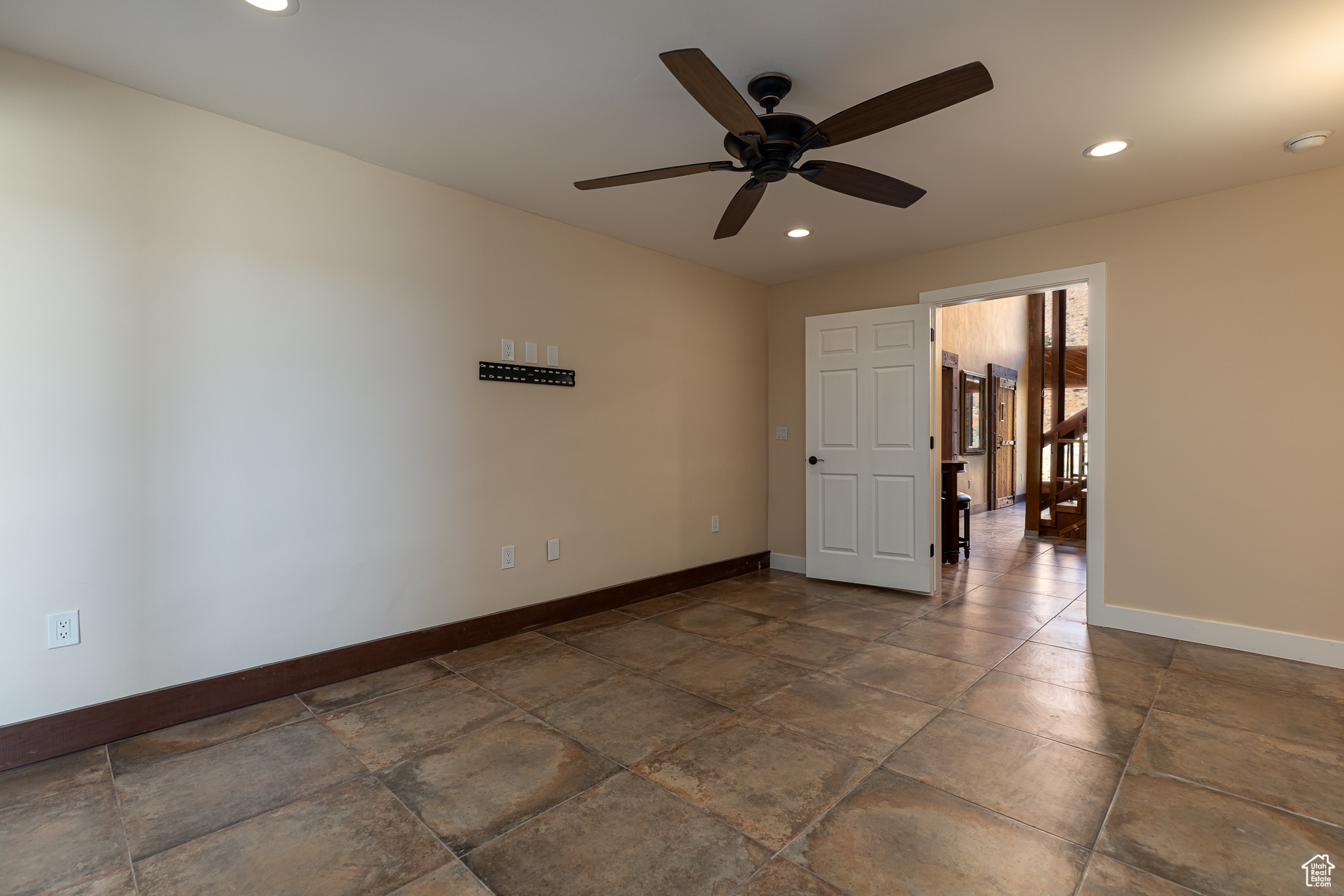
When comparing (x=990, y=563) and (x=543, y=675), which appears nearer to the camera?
(x=543, y=675)

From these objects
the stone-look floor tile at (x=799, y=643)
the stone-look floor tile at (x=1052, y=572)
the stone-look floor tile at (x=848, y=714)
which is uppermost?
the stone-look floor tile at (x=848, y=714)

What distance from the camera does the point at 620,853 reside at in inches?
65.9

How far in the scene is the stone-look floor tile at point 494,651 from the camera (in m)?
3.10

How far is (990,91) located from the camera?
2.38 meters

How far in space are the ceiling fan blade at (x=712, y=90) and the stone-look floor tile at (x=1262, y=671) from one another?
128 inches

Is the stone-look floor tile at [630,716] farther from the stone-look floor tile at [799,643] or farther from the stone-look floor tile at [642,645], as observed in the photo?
the stone-look floor tile at [799,643]

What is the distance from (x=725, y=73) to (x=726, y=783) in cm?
250

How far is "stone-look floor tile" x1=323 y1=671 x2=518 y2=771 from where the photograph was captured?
2252mm

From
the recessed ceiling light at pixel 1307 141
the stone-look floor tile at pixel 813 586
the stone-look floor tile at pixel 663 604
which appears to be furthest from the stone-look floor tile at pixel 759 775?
the recessed ceiling light at pixel 1307 141

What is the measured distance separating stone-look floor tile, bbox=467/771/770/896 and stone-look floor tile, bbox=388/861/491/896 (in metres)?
0.02

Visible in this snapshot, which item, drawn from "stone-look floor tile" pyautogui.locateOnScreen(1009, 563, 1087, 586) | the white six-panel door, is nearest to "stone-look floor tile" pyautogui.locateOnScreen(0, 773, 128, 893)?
the white six-panel door

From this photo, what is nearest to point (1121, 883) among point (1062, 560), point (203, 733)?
point (203, 733)

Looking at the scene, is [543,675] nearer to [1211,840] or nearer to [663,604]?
[663,604]

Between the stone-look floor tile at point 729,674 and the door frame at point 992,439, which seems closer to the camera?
the stone-look floor tile at point 729,674
